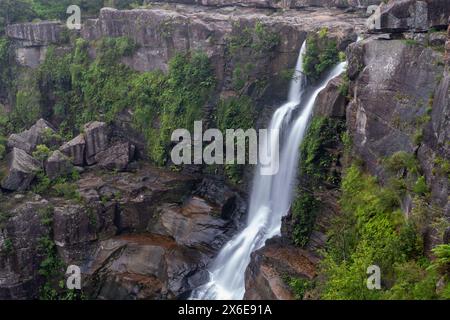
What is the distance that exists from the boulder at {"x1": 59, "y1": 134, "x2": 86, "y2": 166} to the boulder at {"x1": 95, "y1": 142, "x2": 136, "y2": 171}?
0.66 m

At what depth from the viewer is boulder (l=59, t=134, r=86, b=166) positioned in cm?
2319

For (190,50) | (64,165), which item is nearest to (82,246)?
(64,165)

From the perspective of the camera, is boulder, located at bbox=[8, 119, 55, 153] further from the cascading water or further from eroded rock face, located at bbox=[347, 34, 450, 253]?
eroded rock face, located at bbox=[347, 34, 450, 253]

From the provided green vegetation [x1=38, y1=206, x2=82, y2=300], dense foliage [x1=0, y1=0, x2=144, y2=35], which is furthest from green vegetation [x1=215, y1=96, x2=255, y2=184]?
dense foliage [x1=0, y1=0, x2=144, y2=35]

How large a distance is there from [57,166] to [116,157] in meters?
2.46

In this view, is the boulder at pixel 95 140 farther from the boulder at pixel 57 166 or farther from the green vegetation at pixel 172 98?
the green vegetation at pixel 172 98

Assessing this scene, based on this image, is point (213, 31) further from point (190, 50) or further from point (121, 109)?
point (121, 109)

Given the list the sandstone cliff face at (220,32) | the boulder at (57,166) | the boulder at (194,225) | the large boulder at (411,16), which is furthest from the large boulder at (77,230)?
the large boulder at (411,16)

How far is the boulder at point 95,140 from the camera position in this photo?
23500 millimetres

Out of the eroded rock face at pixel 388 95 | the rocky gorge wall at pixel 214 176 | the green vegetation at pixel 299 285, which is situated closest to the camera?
the eroded rock face at pixel 388 95

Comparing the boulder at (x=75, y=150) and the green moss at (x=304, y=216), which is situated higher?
the boulder at (x=75, y=150)

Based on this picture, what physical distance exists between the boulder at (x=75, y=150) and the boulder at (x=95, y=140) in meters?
0.26

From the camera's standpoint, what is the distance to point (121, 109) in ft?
81.9
